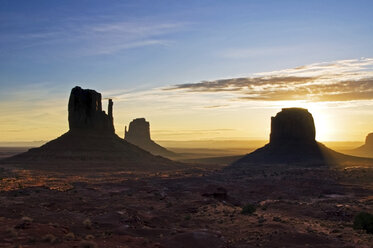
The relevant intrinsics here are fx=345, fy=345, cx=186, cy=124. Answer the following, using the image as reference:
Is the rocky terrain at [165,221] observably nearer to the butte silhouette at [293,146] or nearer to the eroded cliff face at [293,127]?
the butte silhouette at [293,146]

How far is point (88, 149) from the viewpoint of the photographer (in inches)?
3393

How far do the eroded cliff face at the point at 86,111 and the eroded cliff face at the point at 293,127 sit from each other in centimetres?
5479

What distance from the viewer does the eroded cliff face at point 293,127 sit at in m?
111

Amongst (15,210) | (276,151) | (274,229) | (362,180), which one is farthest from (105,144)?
(274,229)

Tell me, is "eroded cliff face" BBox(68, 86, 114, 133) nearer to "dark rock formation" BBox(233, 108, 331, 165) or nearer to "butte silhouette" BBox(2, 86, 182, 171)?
"butte silhouette" BBox(2, 86, 182, 171)

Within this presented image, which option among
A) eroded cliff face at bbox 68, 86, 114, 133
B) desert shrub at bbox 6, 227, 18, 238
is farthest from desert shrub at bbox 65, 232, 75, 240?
eroded cliff face at bbox 68, 86, 114, 133

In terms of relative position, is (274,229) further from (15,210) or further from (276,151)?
(276,151)

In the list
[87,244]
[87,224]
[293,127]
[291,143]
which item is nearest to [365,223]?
[87,244]

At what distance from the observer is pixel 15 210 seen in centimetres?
2439

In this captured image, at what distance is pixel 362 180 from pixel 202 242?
4563 cm

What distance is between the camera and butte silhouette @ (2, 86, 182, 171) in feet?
256

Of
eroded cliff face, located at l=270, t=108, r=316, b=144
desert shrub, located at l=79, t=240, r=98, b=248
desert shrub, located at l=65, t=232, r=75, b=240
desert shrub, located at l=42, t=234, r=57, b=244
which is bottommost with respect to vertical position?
desert shrub, located at l=65, t=232, r=75, b=240

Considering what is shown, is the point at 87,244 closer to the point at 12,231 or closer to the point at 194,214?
the point at 12,231

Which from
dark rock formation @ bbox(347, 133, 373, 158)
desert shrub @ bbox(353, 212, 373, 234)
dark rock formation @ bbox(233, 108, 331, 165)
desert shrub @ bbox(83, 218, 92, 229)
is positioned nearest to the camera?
desert shrub @ bbox(83, 218, 92, 229)
